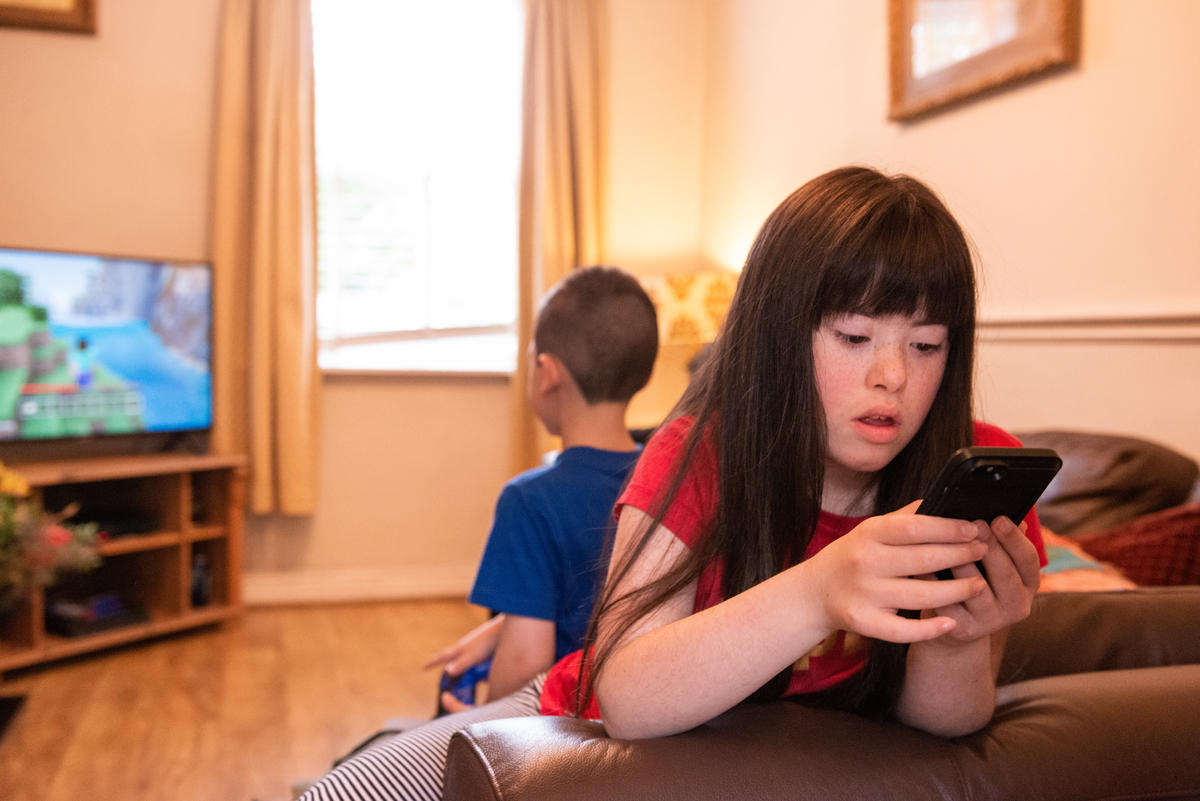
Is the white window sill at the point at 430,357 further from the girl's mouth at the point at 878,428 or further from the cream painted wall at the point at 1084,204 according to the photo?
the girl's mouth at the point at 878,428

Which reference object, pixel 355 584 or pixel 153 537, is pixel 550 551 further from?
pixel 355 584

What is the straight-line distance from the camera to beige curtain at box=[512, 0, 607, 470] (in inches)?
145

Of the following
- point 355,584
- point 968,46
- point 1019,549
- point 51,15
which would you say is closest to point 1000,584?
point 1019,549

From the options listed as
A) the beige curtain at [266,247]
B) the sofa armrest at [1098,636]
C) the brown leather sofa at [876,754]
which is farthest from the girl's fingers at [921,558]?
the beige curtain at [266,247]

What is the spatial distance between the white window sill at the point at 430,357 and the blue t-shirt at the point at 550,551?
2464 mm

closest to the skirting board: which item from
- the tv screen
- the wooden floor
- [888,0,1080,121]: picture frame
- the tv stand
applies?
the wooden floor

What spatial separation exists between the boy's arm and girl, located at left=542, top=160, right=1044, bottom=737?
423 mm

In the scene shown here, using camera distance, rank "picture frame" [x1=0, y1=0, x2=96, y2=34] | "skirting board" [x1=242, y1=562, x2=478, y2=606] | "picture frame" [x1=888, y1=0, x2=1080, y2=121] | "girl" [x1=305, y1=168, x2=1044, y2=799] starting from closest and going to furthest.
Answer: "girl" [x1=305, y1=168, x2=1044, y2=799] → "picture frame" [x1=888, y1=0, x2=1080, y2=121] → "picture frame" [x1=0, y1=0, x2=96, y2=34] → "skirting board" [x1=242, y1=562, x2=478, y2=606]

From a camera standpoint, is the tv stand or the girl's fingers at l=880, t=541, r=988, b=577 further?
the tv stand

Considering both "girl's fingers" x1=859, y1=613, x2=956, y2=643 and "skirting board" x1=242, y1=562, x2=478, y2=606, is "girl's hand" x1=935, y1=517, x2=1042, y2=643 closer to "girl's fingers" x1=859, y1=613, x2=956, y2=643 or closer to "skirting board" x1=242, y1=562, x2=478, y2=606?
"girl's fingers" x1=859, y1=613, x2=956, y2=643

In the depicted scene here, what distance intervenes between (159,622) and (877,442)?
113 inches

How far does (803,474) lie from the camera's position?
0.77 meters

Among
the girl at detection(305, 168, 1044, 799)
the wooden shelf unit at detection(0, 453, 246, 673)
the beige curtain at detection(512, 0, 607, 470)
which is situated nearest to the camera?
the girl at detection(305, 168, 1044, 799)

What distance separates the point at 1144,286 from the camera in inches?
74.0
